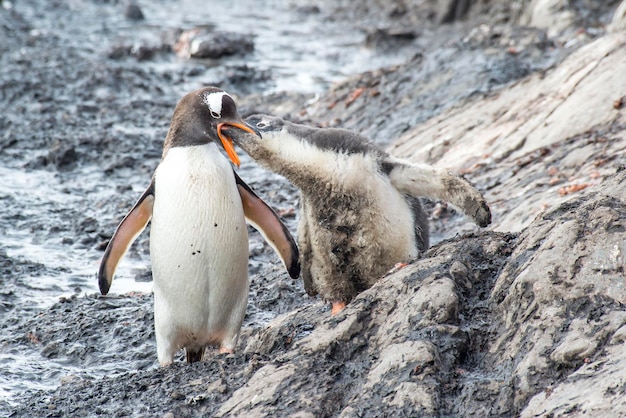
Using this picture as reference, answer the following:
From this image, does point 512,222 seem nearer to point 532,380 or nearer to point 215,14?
point 532,380

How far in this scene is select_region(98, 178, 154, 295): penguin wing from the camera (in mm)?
6016

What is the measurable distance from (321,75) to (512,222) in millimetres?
9279

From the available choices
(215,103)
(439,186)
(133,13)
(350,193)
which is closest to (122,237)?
(215,103)

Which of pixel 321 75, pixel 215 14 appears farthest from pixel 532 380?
pixel 215 14

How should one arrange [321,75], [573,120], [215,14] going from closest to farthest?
[573,120]
[321,75]
[215,14]

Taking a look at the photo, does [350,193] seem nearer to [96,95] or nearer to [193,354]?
[193,354]

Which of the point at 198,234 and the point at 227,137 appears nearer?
the point at 198,234

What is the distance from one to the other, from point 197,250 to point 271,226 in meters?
0.64

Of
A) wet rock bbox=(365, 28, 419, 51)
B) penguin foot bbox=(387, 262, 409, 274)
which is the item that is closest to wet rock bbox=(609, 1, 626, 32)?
penguin foot bbox=(387, 262, 409, 274)

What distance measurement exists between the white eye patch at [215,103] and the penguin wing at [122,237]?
2.13ft

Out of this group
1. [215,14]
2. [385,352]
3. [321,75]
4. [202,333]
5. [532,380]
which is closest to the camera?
[532,380]

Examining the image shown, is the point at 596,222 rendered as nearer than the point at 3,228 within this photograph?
Yes

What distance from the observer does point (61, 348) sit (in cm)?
664

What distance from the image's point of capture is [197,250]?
571cm
